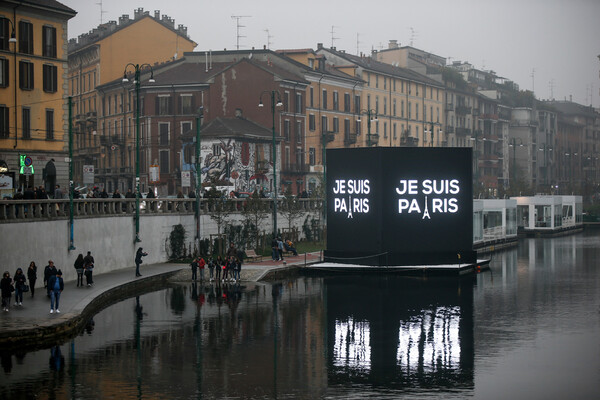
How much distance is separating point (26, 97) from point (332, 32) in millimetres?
62405

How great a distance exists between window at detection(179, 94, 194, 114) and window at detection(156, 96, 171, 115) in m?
1.44

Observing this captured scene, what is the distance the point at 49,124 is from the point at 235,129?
26.6 meters

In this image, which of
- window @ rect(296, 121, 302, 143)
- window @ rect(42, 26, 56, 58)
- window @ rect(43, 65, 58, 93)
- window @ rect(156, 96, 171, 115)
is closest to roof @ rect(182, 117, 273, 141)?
window @ rect(156, 96, 171, 115)

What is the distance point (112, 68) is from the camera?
108m

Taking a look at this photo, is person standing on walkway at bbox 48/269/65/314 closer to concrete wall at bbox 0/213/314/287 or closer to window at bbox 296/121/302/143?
concrete wall at bbox 0/213/314/287

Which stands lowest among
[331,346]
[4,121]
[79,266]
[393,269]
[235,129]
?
[331,346]

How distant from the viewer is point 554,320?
37.6 metres

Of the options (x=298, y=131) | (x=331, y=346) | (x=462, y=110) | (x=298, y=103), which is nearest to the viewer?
(x=331, y=346)

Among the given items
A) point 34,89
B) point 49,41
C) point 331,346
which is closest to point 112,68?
point 49,41

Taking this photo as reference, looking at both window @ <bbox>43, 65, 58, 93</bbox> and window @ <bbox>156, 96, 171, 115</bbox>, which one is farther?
window @ <bbox>156, 96, 171, 115</bbox>

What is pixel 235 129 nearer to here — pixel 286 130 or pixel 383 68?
pixel 286 130

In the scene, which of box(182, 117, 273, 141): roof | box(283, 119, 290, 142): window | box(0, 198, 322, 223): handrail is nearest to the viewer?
box(0, 198, 322, 223): handrail

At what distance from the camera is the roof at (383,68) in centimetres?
11438

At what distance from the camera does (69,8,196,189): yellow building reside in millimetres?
106188
